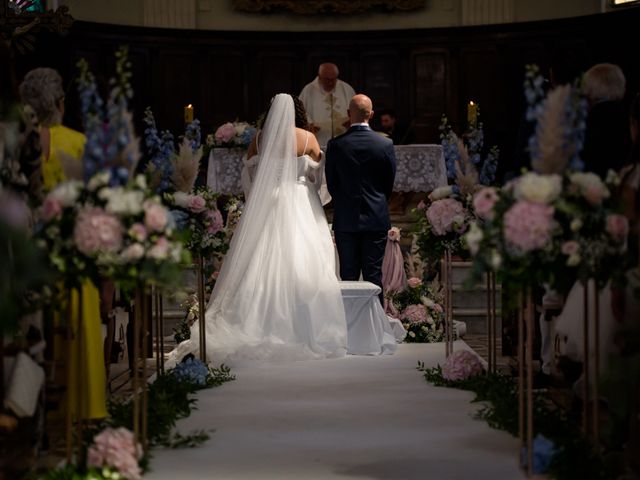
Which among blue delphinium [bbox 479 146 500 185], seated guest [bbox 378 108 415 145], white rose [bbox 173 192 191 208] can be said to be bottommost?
white rose [bbox 173 192 191 208]

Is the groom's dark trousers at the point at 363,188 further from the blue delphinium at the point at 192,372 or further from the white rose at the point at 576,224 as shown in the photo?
the white rose at the point at 576,224

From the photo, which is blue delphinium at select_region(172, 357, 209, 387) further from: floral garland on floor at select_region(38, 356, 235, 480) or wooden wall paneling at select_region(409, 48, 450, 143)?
wooden wall paneling at select_region(409, 48, 450, 143)

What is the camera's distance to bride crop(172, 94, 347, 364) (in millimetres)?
9547

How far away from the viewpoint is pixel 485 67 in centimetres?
1661

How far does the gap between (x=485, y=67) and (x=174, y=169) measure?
9.59 meters

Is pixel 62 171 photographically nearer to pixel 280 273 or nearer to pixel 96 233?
pixel 96 233

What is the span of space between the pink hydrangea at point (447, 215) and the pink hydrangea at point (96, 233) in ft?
12.5

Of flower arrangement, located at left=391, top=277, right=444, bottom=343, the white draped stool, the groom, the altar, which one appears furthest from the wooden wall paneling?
the white draped stool

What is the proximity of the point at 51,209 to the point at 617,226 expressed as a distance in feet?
7.18

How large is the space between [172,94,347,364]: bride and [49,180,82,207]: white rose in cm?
438

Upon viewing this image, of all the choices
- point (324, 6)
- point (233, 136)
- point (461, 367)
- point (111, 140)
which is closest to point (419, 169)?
point (233, 136)

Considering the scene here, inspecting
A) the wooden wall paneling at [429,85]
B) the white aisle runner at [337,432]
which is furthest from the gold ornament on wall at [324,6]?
the white aisle runner at [337,432]

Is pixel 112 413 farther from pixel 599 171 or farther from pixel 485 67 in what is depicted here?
pixel 485 67

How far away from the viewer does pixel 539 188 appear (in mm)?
4891
